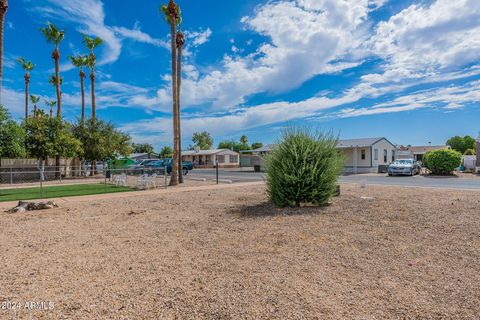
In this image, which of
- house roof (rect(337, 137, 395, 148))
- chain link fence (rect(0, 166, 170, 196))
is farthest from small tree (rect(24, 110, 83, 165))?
house roof (rect(337, 137, 395, 148))

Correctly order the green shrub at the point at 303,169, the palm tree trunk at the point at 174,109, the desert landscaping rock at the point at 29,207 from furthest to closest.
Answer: the palm tree trunk at the point at 174,109 → the desert landscaping rock at the point at 29,207 → the green shrub at the point at 303,169

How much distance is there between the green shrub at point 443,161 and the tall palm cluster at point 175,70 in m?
21.6

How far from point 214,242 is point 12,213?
7553 millimetres

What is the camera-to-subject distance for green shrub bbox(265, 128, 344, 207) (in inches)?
348

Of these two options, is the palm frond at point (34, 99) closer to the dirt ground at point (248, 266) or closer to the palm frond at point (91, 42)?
the palm frond at point (91, 42)

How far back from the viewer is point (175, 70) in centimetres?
1916

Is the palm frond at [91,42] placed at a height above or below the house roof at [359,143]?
above

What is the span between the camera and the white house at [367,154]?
32.3 meters

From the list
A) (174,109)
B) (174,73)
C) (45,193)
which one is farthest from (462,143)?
(45,193)

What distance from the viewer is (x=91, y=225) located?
25.0 feet

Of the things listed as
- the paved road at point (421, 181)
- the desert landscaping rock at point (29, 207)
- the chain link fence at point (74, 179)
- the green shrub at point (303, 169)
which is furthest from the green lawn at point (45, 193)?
the green shrub at point (303, 169)

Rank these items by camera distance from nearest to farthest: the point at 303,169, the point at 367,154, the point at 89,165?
1. the point at 303,169
2. the point at 89,165
3. the point at 367,154

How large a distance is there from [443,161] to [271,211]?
2319 cm

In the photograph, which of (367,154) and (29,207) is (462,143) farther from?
(29,207)
